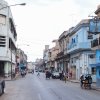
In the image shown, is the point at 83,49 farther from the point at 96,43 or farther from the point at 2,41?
the point at 96,43

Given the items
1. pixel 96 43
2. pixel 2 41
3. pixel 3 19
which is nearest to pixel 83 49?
pixel 2 41

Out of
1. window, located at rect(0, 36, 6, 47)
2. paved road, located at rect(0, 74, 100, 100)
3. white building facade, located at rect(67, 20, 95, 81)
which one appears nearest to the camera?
paved road, located at rect(0, 74, 100, 100)

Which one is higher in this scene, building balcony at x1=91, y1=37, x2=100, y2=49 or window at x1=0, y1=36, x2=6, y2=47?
window at x1=0, y1=36, x2=6, y2=47

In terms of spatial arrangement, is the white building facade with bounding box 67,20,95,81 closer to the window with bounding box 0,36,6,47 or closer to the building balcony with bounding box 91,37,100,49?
the window with bounding box 0,36,6,47

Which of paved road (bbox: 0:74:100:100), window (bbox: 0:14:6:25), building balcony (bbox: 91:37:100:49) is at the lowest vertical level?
paved road (bbox: 0:74:100:100)

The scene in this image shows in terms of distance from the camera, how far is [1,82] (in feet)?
93.4

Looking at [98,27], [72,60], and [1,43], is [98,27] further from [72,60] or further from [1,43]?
[72,60]

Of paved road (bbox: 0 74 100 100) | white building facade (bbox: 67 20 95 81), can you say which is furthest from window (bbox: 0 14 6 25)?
paved road (bbox: 0 74 100 100)

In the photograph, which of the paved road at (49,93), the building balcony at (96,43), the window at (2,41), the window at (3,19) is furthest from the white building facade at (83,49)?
the paved road at (49,93)

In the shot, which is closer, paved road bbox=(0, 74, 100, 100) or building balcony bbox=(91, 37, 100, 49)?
paved road bbox=(0, 74, 100, 100)

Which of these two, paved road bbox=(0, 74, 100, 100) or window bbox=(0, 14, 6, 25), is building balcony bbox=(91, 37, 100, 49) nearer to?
paved road bbox=(0, 74, 100, 100)

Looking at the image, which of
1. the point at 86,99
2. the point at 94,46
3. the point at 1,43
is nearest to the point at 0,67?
the point at 1,43

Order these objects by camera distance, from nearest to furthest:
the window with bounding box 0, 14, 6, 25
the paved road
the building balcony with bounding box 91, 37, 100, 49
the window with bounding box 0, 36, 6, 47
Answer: the paved road
the building balcony with bounding box 91, 37, 100, 49
the window with bounding box 0, 36, 6, 47
the window with bounding box 0, 14, 6, 25

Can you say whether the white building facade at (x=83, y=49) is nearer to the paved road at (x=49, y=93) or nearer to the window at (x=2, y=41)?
the window at (x=2, y=41)
